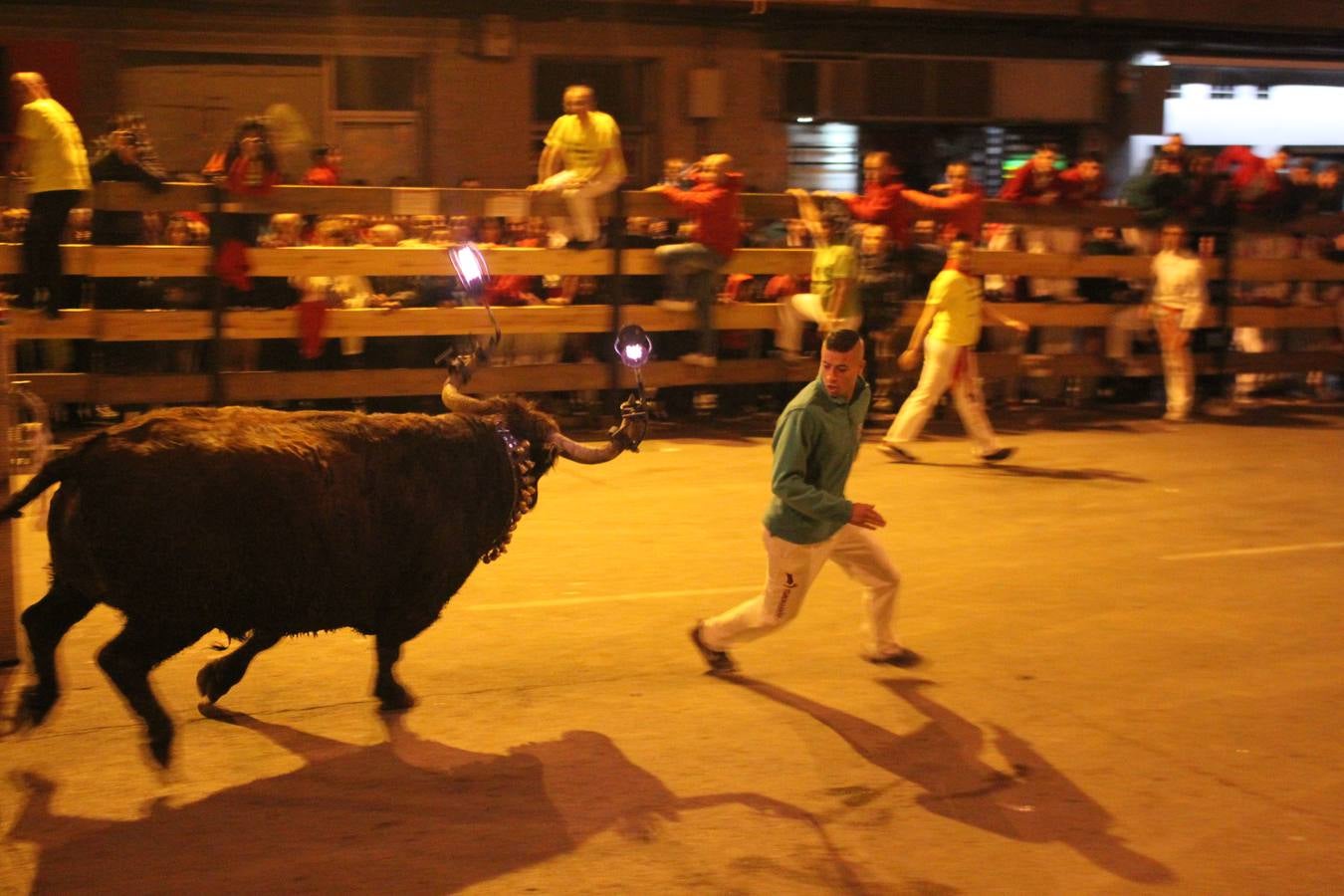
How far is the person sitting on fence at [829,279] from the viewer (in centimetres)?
1320

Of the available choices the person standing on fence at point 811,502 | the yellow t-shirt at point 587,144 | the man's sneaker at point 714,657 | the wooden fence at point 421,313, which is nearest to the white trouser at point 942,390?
the wooden fence at point 421,313

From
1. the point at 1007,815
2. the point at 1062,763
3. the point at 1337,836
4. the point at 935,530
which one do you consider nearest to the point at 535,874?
the point at 1007,815

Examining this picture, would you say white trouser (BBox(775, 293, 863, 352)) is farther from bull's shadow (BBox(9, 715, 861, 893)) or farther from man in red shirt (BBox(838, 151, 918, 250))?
bull's shadow (BBox(9, 715, 861, 893))

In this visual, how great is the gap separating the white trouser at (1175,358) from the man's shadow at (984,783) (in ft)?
30.3

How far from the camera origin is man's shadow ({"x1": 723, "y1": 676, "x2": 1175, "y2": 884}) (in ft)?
17.3

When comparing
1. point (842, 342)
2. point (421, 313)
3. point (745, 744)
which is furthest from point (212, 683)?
point (421, 313)

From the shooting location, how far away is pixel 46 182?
11586mm

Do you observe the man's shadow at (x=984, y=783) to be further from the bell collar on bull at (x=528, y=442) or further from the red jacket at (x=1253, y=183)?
the red jacket at (x=1253, y=183)

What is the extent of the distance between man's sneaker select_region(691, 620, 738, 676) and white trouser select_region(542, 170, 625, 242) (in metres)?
7.05

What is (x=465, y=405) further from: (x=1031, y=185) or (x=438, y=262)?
(x=1031, y=185)

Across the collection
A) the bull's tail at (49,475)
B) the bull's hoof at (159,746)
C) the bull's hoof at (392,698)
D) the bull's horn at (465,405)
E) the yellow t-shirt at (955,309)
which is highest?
the yellow t-shirt at (955,309)

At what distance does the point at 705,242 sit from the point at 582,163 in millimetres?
1233

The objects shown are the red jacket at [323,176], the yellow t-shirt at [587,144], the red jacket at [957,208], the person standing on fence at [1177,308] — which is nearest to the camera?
the yellow t-shirt at [587,144]

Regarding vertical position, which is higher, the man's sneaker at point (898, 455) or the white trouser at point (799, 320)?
the white trouser at point (799, 320)
